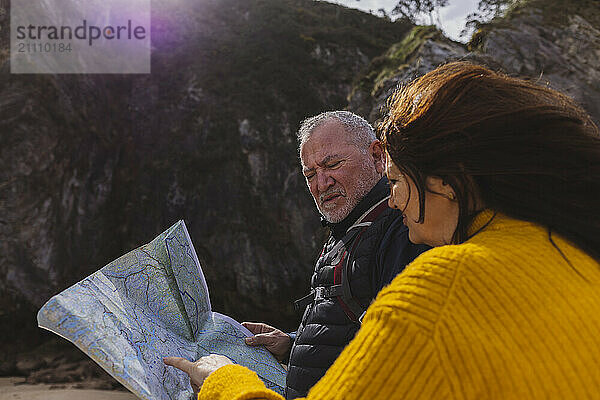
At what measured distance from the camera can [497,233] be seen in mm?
878

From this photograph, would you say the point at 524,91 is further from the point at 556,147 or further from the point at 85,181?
the point at 85,181

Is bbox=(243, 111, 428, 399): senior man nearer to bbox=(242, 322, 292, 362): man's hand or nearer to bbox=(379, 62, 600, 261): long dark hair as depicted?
bbox=(242, 322, 292, 362): man's hand

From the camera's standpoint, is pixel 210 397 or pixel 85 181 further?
pixel 85 181

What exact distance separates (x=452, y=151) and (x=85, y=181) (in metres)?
13.8

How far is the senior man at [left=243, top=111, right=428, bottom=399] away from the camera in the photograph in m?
1.95

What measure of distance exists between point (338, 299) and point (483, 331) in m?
1.34

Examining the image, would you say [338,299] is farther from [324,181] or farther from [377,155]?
[377,155]

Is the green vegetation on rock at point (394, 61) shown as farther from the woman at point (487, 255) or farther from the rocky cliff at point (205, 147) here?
the woman at point (487, 255)

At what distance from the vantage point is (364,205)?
2398mm

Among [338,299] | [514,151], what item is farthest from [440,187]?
[338,299]

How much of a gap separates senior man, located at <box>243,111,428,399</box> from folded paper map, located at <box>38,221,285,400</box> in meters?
0.19

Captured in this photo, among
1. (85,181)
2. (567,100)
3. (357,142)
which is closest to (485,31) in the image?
(357,142)

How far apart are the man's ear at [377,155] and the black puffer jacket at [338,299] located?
41cm

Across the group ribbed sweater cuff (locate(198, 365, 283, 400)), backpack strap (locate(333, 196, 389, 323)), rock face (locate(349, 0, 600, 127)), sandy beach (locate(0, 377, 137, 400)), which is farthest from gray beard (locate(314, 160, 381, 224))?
sandy beach (locate(0, 377, 137, 400))
